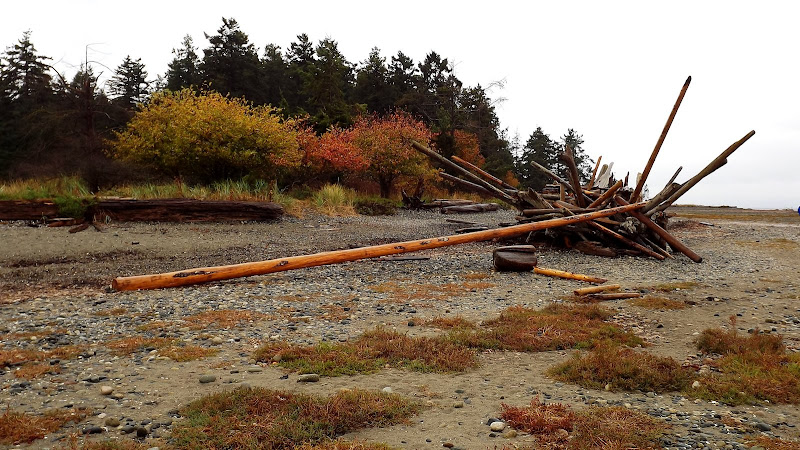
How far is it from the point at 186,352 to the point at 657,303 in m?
6.33

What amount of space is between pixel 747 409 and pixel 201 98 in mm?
22202

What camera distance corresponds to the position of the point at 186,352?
17.1ft

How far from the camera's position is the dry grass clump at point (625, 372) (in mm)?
4383

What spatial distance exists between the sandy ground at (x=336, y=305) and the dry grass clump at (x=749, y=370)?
18 centimetres

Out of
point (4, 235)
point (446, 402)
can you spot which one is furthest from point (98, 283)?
point (446, 402)

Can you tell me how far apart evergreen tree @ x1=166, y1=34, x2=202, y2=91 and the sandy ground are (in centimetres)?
3529

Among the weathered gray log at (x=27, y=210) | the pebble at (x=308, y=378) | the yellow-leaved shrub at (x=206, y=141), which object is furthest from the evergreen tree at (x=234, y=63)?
the pebble at (x=308, y=378)

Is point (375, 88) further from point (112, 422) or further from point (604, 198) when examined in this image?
point (112, 422)

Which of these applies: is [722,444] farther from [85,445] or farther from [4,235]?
[4,235]

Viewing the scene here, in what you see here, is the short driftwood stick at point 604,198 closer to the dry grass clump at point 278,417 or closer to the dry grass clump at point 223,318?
the dry grass clump at point 223,318

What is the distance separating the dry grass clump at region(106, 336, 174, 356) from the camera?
17.4 feet

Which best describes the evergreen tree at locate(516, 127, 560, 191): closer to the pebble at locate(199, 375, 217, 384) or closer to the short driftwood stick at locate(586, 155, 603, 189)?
the short driftwood stick at locate(586, 155, 603, 189)

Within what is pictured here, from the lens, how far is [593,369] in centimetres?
466

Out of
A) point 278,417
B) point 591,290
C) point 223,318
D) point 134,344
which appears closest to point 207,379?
point 278,417
